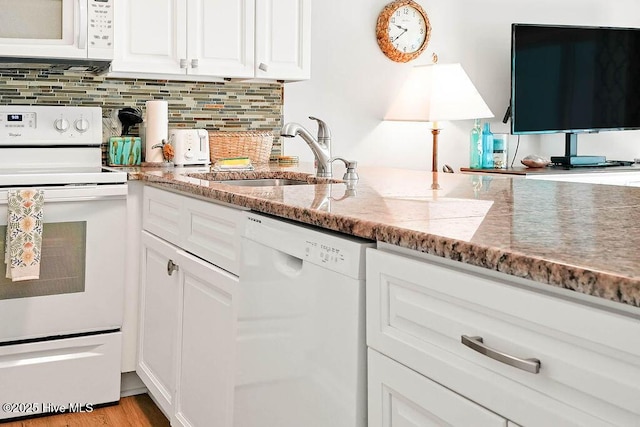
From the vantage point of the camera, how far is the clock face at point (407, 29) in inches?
158

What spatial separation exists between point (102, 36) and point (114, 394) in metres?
1.42

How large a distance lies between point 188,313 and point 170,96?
147 cm

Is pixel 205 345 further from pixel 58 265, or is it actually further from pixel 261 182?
pixel 261 182

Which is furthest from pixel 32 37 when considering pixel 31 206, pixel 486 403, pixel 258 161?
pixel 486 403

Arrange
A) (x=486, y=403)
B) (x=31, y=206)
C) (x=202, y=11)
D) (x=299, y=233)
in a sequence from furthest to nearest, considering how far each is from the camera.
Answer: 1. (x=202, y=11)
2. (x=31, y=206)
3. (x=299, y=233)
4. (x=486, y=403)

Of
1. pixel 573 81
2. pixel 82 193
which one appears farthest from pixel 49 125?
pixel 573 81

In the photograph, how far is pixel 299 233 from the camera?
1472 millimetres

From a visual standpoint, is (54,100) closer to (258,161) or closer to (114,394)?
(258,161)

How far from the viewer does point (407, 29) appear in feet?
13.3

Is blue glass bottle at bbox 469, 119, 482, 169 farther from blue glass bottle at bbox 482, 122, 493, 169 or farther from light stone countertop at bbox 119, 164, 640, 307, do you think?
light stone countertop at bbox 119, 164, 640, 307

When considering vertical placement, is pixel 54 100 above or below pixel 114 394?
above

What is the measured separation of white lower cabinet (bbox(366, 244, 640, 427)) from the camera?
2.60 ft

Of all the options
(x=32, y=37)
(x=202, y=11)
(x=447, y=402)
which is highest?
(x=202, y=11)

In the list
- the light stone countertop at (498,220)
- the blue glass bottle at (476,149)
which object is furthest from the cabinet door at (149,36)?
the blue glass bottle at (476,149)
